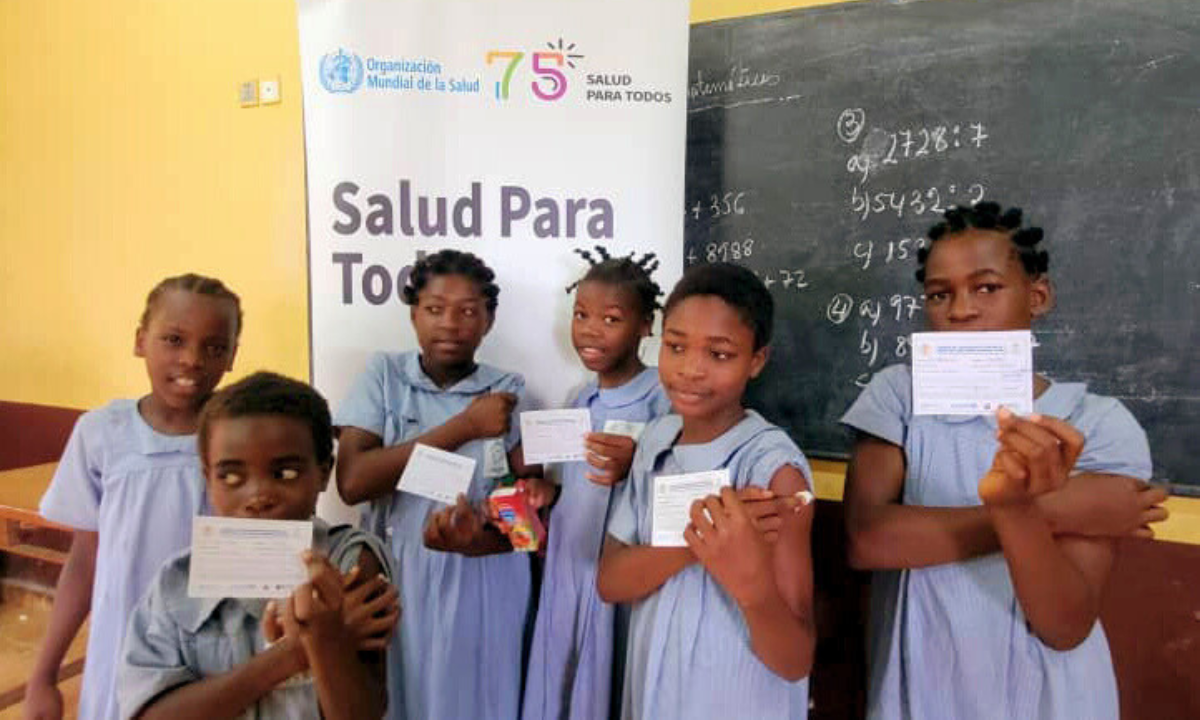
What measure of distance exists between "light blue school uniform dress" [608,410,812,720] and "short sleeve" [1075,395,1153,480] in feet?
1.55

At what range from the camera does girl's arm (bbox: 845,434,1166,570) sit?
3.75 feet

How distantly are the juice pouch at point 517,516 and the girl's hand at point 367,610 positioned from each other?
48 centimetres

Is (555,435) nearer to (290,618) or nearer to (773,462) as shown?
(773,462)

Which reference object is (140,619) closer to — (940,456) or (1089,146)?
(940,456)

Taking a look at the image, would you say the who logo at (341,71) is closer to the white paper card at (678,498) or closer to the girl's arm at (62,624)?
the girl's arm at (62,624)

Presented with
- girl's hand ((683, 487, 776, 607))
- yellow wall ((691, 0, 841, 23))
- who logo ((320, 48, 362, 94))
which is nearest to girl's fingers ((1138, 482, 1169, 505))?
girl's hand ((683, 487, 776, 607))

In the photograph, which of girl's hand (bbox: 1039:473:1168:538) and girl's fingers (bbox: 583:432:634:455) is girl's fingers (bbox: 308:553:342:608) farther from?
girl's hand (bbox: 1039:473:1168:538)

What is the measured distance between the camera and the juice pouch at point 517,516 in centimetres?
155

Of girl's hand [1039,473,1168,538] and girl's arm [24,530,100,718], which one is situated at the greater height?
girl's hand [1039,473,1168,538]


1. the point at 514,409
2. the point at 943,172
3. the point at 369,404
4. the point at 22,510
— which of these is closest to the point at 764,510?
the point at 514,409

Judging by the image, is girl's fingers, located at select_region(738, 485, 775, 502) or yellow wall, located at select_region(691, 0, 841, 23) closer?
girl's fingers, located at select_region(738, 485, 775, 502)

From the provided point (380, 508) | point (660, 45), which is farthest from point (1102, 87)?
point (380, 508)

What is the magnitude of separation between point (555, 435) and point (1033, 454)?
927 mm

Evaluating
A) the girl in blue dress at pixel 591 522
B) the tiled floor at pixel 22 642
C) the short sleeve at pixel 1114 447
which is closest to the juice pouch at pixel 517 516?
the girl in blue dress at pixel 591 522
